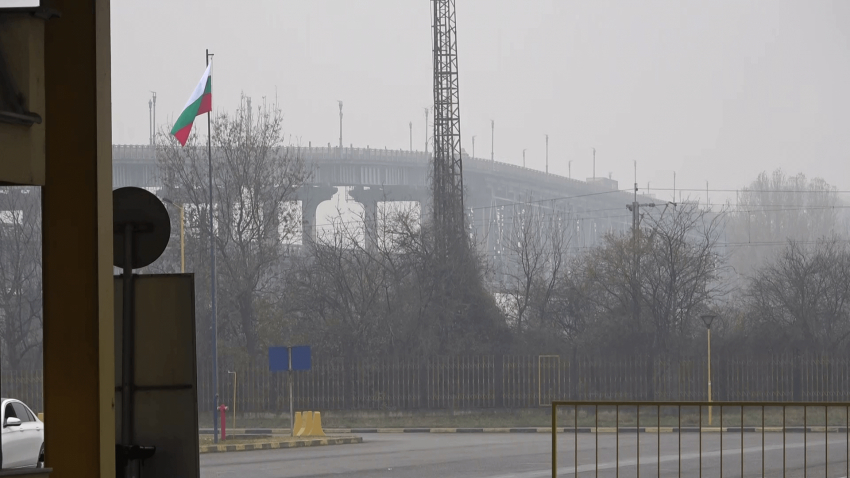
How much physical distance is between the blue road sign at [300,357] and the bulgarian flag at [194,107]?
7.57 metres

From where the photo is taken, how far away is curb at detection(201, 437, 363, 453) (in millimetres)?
23766

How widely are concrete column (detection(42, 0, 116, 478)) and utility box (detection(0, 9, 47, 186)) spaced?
0.67 metres

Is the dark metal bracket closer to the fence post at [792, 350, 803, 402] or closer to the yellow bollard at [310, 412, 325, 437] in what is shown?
the yellow bollard at [310, 412, 325, 437]

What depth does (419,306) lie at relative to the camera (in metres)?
42.2

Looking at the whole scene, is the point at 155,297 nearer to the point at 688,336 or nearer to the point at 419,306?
the point at 419,306

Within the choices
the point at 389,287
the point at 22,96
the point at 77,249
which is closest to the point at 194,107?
the point at 389,287

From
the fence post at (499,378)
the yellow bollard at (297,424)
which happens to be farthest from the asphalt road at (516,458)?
the fence post at (499,378)

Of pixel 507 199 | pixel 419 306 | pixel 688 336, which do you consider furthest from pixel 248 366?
pixel 507 199

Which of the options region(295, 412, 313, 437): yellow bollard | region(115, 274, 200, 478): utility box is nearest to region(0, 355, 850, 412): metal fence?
region(295, 412, 313, 437): yellow bollard

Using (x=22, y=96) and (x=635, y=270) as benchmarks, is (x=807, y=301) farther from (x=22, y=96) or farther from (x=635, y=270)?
(x=22, y=96)

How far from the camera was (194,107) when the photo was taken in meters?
29.8

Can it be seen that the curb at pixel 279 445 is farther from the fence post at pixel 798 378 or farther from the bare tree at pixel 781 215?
the bare tree at pixel 781 215

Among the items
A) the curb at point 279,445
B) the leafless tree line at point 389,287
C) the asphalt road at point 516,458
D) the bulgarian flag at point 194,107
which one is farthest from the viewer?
the leafless tree line at point 389,287

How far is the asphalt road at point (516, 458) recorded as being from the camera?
18.0m
